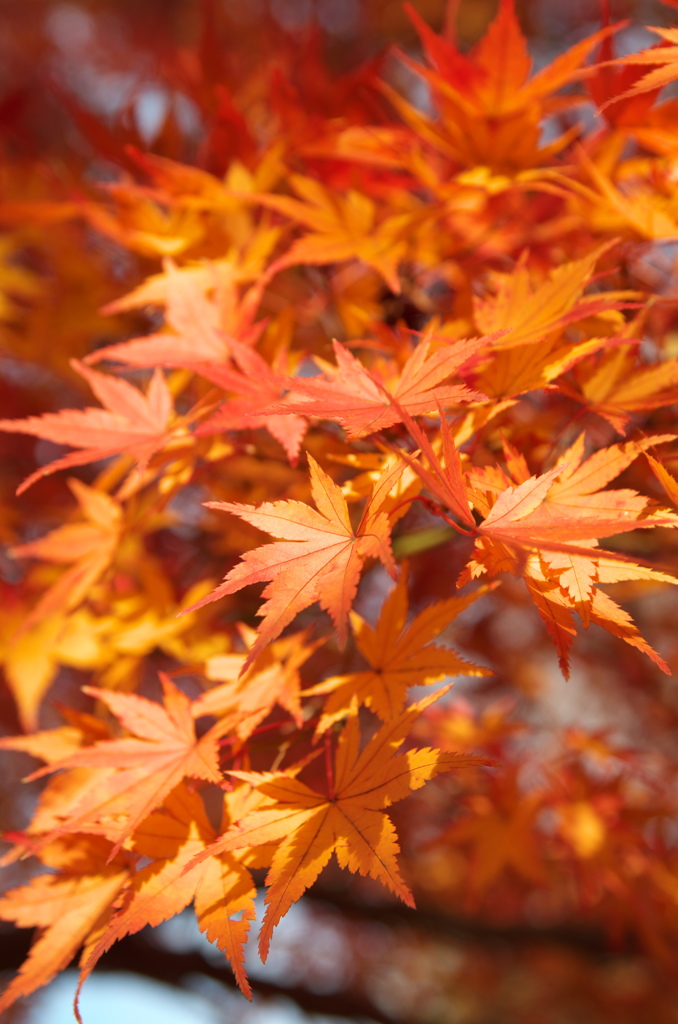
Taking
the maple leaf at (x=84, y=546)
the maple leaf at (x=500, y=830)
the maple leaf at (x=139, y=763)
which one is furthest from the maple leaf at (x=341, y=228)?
the maple leaf at (x=500, y=830)

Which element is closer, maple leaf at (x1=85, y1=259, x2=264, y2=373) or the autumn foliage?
the autumn foliage

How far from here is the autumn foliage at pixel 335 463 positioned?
43 centimetres

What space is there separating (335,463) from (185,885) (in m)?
0.37

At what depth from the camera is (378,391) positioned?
46cm

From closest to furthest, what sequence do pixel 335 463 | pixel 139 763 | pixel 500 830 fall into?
1. pixel 139 763
2. pixel 335 463
3. pixel 500 830

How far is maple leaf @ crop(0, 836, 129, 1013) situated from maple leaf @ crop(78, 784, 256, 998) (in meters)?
0.05

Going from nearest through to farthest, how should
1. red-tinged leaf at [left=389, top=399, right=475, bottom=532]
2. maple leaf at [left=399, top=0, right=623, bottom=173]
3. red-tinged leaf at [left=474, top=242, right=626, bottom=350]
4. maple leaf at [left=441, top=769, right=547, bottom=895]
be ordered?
red-tinged leaf at [left=389, top=399, right=475, bottom=532] < red-tinged leaf at [left=474, top=242, right=626, bottom=350] < maple leaf at [left=399, top=0, right=623, bottom=173] < maple leaf at [left=441, top=769, right=547, bottom=895]

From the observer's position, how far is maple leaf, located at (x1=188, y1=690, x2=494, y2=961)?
1.30ft

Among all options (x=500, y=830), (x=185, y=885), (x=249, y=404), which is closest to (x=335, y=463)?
(x=249, y=404)

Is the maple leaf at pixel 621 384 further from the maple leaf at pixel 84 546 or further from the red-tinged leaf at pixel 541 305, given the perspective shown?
the maple leaf at pixel 84 546

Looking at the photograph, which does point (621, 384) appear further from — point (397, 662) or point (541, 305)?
point (397, 662)

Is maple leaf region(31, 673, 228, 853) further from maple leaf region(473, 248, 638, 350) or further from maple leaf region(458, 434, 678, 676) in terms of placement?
maple leaf region(473, 248, 638, 350)

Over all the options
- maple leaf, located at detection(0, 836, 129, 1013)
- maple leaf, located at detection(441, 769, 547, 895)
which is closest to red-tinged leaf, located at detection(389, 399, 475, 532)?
maple leaf, located at detection(0, 836, 129, 1013)

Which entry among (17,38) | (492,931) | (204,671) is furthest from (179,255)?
(17,38)
